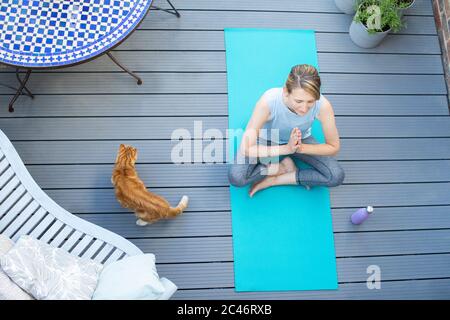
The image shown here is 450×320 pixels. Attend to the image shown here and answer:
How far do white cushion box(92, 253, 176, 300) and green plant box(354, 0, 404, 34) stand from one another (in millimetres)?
1933

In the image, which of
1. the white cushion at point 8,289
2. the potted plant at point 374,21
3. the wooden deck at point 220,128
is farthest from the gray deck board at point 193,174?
the potted plant at point 374,21

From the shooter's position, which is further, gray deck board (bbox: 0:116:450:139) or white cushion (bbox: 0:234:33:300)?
gray deck board (bbox: 0:116:450:139)

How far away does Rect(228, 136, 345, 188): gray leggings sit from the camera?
2.52 meters

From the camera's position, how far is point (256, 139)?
2434 millimetres

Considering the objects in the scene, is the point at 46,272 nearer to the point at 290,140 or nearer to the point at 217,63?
the point at 290,140

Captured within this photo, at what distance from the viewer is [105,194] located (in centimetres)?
260

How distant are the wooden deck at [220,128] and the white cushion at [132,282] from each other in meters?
0.54

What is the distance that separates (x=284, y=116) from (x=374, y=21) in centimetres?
102

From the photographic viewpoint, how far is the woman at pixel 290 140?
2.12 metres

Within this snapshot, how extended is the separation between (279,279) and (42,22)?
1.83 metres

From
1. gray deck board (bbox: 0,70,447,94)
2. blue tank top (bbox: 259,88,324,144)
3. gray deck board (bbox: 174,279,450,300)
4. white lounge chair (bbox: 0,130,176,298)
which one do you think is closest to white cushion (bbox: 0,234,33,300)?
white lounge chair (bbox: 0,130,176,298)

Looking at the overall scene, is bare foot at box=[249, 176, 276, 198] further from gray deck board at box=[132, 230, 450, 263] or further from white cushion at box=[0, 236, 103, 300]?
white cushion at box=[0, 236, 103, 300]

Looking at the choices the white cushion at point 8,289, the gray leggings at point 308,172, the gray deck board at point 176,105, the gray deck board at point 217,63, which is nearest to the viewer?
the white cushion at point 8,289

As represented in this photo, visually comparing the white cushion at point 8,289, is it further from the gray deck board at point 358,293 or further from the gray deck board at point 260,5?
the gray deck board at point 260,5
